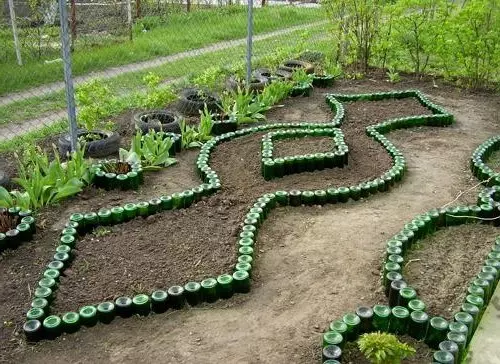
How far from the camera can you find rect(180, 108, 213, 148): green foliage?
7461mm

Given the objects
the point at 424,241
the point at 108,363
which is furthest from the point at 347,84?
the point at 108,363

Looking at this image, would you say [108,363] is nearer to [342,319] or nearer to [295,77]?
[342,319]

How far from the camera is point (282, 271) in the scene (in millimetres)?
4828

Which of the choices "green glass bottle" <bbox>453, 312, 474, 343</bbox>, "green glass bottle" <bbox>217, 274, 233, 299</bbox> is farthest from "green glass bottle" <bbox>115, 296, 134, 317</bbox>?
"green glass bottle" <bbox>453, 312, 474, 343</bbox>

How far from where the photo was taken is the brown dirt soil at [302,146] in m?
7.09

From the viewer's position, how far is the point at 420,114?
8.98 metres

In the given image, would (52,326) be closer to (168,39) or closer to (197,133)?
(197,133)

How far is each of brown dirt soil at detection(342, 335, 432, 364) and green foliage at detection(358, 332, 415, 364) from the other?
0.95 feet

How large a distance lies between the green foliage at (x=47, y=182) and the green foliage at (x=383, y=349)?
362 centimetres

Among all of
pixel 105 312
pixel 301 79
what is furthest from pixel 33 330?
pixel 301 79

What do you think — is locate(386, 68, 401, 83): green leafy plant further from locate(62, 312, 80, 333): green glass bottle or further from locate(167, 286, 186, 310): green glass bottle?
locate(62, 312, 80, 333): green glass bottle

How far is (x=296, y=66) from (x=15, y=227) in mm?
7368

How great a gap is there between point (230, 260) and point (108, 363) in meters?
1.44

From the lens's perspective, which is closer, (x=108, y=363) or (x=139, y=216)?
(x=108, y=363)
